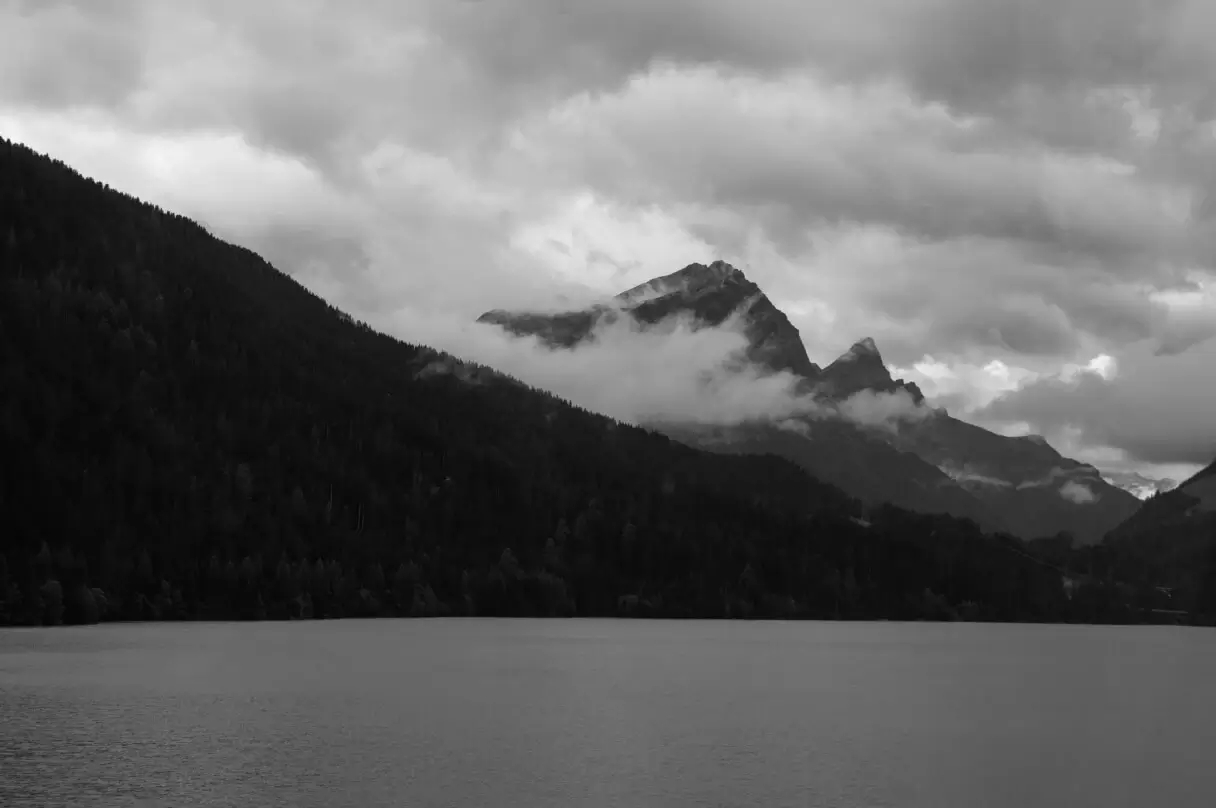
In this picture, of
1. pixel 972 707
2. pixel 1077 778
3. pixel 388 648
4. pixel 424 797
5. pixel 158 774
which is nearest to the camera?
pixel 424 797

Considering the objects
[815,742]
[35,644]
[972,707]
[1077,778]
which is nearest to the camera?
[1077,778]

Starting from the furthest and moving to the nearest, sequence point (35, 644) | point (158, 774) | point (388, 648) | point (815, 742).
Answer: point (388, 648) → point (35, 644) → point (815, 742) → point (158, 774)

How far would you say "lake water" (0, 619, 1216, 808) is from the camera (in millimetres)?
72562

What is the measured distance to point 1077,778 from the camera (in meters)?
81.4

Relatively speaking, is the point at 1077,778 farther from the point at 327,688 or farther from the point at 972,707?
the point at 327,688

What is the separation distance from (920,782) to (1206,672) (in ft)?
464

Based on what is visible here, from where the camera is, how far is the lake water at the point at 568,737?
238 feet

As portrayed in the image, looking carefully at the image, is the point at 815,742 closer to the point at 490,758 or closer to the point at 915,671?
the point at 490,758

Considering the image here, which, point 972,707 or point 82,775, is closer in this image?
point 82,775

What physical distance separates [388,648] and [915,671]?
77.7 m

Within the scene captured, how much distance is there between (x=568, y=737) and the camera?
96750 millimetres

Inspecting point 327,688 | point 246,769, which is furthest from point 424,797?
point 327,688

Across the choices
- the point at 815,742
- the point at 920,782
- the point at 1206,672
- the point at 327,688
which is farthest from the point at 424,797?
the point at 1206,672

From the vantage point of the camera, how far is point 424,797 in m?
69.7
